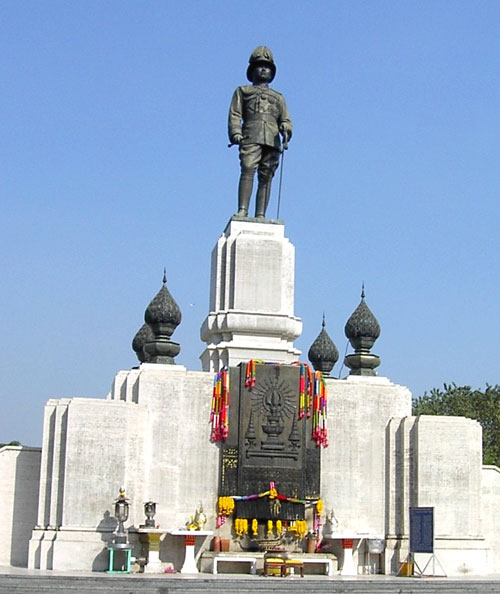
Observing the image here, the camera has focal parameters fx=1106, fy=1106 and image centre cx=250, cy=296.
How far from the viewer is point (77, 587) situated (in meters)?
17.1

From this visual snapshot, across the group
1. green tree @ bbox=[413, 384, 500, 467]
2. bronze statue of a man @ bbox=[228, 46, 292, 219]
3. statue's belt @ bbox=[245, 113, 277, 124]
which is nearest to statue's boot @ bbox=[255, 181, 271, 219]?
bronze statue of a man @ bbox=[228, 46, 292, 219]

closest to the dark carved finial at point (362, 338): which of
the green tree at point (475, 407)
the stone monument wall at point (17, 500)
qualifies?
the stone monument wall at point (17, 500)

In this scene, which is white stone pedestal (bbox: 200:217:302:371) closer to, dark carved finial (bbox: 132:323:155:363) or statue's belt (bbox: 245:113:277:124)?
statue's belt (bbox: 245:113:277:124)

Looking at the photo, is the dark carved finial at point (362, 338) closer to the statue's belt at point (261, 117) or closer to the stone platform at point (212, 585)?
the statue's belt at point (261, 117)

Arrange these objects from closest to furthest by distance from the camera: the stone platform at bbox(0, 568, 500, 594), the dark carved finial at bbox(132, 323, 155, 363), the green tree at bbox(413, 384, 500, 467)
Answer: the stone platform at bbox(0, 568, 500, 594)
the dark carved finial at bbox(132, 323, 155, 363)
the green tree at bbox(413, 384, 500, 467)

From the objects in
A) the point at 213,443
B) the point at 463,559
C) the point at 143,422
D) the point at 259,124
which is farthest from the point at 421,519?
the point at 259,124

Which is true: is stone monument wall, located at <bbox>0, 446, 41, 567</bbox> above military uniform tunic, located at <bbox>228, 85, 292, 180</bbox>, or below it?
below

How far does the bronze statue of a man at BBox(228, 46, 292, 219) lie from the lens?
23.5 m

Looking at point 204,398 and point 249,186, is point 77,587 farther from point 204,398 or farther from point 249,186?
point 249,186

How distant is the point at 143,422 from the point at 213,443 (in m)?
1.42

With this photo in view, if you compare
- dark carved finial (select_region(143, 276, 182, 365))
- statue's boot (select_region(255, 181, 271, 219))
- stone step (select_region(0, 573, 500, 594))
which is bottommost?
stone step (select_region(0, 573, 500, 594))

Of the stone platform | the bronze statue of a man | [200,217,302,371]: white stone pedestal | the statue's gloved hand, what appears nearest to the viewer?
the stone platform

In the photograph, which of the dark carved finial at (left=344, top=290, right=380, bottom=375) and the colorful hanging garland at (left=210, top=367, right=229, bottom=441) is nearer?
the colorful hanging garland at (left=210, top=367, right=229, bottom=441)

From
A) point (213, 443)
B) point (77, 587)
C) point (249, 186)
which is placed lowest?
point (77, 587)
